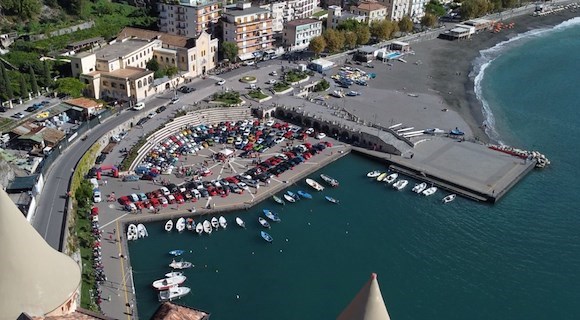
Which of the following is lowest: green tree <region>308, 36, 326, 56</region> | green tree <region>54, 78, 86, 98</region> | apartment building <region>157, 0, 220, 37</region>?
green tree <region>54, 78, 86, 98</region>

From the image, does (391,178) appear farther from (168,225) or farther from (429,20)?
(429,20)

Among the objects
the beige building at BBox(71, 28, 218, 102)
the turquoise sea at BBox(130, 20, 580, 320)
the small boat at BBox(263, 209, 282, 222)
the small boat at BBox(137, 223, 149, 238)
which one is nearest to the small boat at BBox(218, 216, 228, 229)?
the turquoise sea at BBox(130, 20, 580, 320)

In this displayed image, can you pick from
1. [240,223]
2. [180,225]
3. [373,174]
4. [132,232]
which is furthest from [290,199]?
[132,232]

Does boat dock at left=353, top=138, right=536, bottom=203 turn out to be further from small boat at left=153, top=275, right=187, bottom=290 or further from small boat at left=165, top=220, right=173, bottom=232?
small boat at left=153, top=275, right=187, bottom=290

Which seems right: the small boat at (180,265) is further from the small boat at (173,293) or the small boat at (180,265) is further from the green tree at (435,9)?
the green tree at (435,9)

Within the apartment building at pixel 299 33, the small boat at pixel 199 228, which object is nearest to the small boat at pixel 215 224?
the small boat at pixel 199 228

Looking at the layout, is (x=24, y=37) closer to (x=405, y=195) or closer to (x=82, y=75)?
(x=82, y=75)
